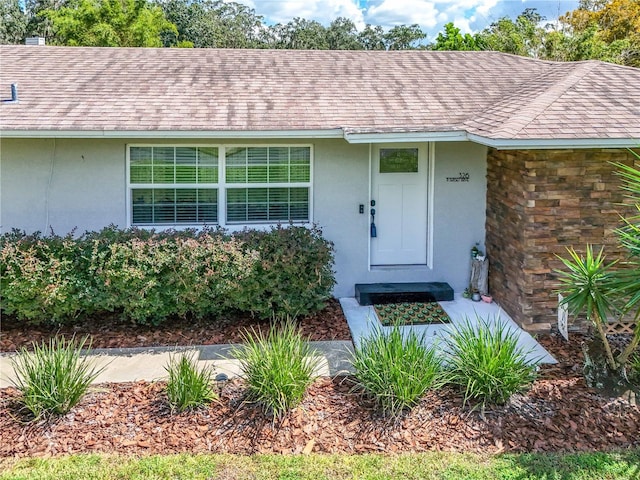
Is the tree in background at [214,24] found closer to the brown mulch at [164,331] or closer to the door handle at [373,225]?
the door handle at [373,225]

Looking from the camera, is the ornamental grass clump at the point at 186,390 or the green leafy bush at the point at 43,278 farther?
the green leafy bush at the point at 43,278

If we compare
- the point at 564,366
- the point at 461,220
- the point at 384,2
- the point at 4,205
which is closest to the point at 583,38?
the point at 384,2

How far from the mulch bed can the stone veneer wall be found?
2.01 meters

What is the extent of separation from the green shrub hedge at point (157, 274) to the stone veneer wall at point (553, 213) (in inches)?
109

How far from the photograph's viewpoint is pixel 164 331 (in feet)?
25.6

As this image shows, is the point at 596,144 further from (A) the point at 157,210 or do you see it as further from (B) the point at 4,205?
(B) the point at 4,205

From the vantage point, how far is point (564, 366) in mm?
6582

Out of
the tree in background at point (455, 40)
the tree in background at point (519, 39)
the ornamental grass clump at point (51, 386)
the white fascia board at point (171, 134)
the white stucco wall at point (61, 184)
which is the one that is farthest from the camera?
the tree in background at point (455, 40)

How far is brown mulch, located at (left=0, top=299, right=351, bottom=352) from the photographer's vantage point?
7426 millimetres

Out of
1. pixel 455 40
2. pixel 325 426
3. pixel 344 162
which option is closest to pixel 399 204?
pixel 344 162

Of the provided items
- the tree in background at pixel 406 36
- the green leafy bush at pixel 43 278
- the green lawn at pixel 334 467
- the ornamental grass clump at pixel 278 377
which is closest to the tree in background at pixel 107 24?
the green leafy bush at pixel 43 278

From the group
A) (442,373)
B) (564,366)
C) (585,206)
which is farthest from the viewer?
(585,206)

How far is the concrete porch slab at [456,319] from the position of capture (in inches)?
284

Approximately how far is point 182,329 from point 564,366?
4927 mm
